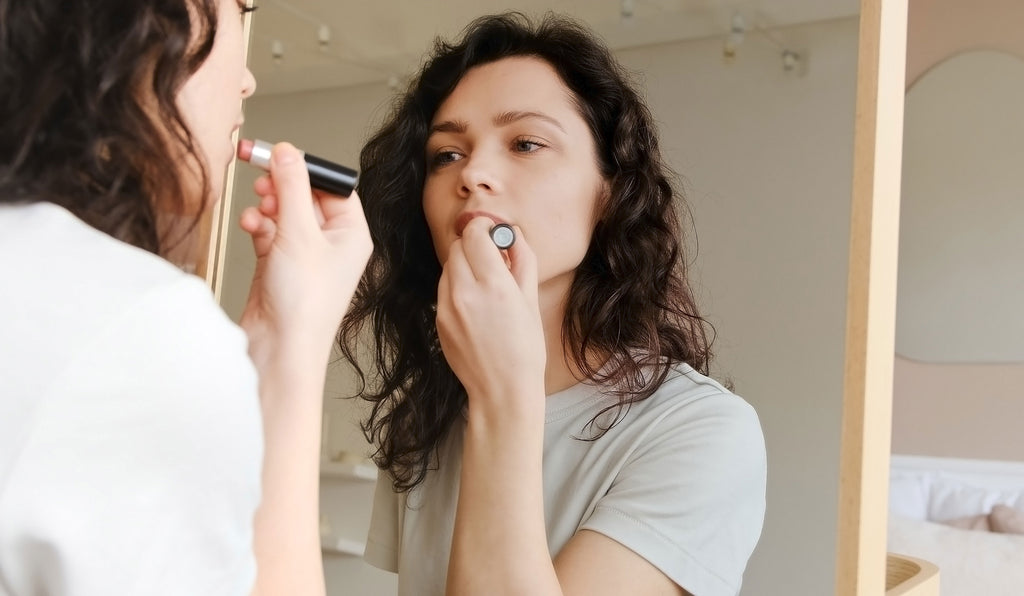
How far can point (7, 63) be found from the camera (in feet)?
1.28

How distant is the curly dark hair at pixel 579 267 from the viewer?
30.7 inches

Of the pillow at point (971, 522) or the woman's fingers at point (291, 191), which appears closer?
the woman's fingers at point (291, 191)

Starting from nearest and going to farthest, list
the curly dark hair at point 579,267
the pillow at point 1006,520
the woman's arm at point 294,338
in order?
the woman's arm at point 294,338
the curly dark hair at point 579,267
the pillow at point 1006,520

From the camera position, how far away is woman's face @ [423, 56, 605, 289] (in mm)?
762

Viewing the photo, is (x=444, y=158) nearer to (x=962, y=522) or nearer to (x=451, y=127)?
(x=451, y=127)

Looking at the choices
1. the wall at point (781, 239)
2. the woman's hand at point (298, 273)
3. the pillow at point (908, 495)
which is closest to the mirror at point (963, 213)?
the pillow at point (908, 495)

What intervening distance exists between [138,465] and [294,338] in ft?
0.49

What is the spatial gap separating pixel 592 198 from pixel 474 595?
324 mm

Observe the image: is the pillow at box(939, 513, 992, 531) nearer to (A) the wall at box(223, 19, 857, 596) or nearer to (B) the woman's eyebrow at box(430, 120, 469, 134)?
(A) the wall at box(223, 19, 857, 596)

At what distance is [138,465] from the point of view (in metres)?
0.34

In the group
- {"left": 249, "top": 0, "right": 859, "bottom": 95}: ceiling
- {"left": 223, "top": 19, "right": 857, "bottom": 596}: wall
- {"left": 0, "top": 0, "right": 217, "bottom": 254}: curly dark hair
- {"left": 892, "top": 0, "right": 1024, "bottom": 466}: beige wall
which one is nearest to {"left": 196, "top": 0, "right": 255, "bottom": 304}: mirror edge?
{"left": 249, "top": 0, "right": 859, "bottom": 95}: ceiling

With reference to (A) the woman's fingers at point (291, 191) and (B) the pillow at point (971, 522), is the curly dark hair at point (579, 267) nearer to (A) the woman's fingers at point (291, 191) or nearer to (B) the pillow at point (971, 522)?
(A) the woman's fingers at point (291, 191)

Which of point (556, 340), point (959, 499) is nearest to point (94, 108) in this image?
point (556, 340)

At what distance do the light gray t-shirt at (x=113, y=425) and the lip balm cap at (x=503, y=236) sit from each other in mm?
384
